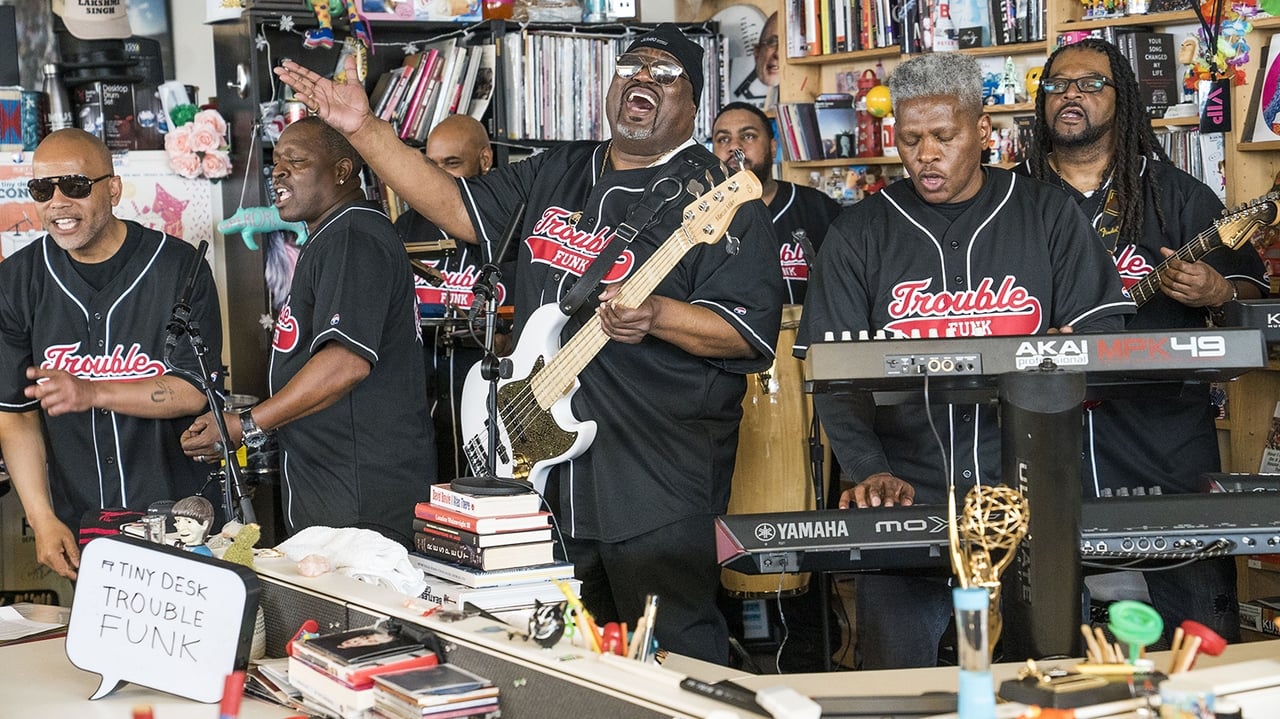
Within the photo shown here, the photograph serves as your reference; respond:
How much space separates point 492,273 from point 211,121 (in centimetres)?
279

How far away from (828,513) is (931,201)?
0.96m

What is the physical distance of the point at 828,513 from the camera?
2361 mm

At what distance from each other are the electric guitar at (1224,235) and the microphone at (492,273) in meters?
1.50

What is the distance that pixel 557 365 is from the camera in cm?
315

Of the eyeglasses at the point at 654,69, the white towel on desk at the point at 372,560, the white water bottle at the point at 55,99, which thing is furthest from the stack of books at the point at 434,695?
the white water bottle at the point at 55,99

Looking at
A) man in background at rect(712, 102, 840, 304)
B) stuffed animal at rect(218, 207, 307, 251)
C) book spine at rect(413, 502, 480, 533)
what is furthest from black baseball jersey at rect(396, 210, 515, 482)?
book spine at rect(413, 502, 480, 533)

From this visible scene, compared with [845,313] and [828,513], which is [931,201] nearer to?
[845,313]

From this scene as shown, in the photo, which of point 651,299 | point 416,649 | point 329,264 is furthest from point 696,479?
point 416,649

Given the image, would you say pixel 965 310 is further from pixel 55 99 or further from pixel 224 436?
pixel 55 99

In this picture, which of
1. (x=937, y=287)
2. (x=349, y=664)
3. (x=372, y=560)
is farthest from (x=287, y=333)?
(x=349, y=664)

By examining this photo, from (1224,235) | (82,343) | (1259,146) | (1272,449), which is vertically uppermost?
(1259,146)

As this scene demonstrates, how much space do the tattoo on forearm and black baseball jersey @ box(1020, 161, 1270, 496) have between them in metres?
2.15

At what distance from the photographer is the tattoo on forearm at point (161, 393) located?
354 centimetres

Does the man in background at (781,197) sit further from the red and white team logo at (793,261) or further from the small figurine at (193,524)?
the small figurine at (193,524)
